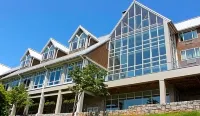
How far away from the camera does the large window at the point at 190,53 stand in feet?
92.5

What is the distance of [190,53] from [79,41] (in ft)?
48.7

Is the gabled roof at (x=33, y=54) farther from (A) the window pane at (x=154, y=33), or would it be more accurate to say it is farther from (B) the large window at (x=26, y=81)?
(A) the window pane at (x=154, y=33)

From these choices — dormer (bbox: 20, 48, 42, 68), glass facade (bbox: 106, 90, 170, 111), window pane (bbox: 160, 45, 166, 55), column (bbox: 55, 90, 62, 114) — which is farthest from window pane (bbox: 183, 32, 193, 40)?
dormer (bbox: 20, 48, 42, 68)

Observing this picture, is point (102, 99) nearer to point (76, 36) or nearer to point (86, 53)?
point (86, 53)

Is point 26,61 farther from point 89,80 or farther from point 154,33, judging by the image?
point 154,33

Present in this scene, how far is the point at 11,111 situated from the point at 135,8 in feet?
70.4

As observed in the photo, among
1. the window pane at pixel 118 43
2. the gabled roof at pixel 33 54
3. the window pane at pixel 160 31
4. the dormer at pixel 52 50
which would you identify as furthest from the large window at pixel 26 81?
the window pane at pixel 160 31

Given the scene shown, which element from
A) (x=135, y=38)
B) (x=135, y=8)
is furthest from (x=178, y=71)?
(x=135, y=8)

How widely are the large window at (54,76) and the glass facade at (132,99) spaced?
7.06 metres

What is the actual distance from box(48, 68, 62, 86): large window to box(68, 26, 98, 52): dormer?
4339 millimetres

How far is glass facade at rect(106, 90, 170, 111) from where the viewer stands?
25.5 m

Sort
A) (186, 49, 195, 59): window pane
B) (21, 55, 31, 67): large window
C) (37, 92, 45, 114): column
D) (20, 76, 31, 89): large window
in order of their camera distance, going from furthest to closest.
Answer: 1. (21, 55, 31, 67): large window
2. (20, 76, 31, 89): large window
3. (37, 92, 45, 114): column
4. (186, 49, 195, 59): window pane

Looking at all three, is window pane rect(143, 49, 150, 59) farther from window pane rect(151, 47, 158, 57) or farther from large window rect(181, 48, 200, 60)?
large window rect(181, 48, 200, 60)

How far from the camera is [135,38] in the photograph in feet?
100
